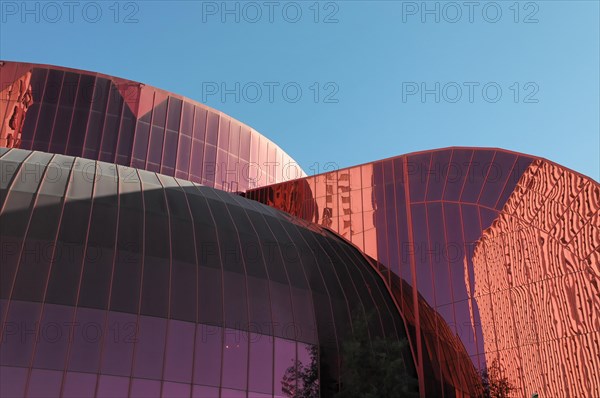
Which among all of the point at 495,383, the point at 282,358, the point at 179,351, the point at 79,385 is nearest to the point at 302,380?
the point at 282,358

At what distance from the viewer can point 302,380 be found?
23.8m

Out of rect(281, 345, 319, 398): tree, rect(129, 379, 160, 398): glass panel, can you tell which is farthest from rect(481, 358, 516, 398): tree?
rect(129, 379, 160, 398): glass panel

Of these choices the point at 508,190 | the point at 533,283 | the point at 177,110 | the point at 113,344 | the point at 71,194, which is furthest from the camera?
the point at 177,110

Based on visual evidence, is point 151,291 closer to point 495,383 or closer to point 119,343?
point 119,343

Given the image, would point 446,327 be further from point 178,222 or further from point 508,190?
point 178,222

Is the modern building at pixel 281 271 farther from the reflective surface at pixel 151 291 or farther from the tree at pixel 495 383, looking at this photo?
the tree at pixel 495 383

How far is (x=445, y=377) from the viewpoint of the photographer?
26547mm

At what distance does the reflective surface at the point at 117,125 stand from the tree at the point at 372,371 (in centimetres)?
1824

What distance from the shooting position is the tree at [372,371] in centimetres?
2139

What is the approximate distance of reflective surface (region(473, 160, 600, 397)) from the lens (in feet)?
79.2

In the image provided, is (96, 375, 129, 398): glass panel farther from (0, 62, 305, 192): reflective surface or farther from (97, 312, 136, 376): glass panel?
(0, 62, 305, 192): reflective surface

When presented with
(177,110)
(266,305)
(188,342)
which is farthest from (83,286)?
(177,110)

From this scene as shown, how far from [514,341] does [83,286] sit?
15650 millimetres

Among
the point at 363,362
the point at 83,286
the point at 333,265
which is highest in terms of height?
the point at 333,265
